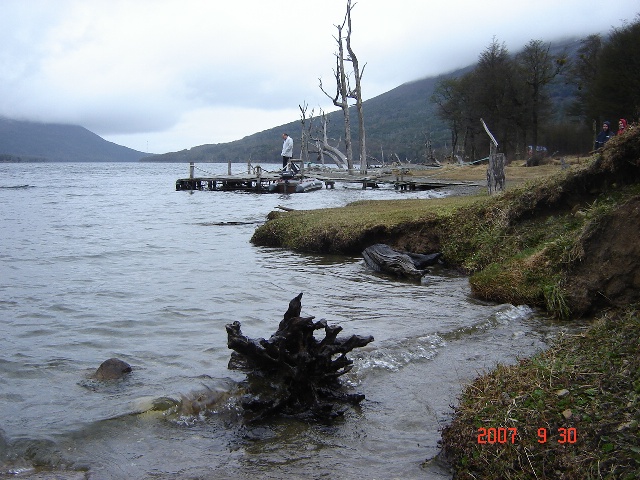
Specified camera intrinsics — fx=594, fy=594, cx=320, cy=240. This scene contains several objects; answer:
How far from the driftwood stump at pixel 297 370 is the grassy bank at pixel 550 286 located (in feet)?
3.66

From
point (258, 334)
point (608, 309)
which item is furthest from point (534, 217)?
point (258, 334)

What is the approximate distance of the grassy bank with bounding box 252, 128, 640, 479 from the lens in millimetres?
3129

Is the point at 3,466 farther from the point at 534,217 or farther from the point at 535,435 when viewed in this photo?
the point at 534,217

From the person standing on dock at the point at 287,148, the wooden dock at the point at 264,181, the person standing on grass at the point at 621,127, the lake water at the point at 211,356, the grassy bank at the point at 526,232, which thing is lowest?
the lake water at the point at 211,356

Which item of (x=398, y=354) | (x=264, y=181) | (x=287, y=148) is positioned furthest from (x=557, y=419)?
(x=264, y=181)

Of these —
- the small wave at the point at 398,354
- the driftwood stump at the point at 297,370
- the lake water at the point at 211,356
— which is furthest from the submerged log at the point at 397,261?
the driftwood stump at the point at 297,370

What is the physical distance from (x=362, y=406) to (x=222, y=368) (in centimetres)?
157

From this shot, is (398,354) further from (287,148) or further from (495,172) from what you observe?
(287,148)

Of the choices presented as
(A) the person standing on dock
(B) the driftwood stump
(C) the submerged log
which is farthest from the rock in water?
(A) the person standing on dock

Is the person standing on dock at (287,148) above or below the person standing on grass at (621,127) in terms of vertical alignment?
above
